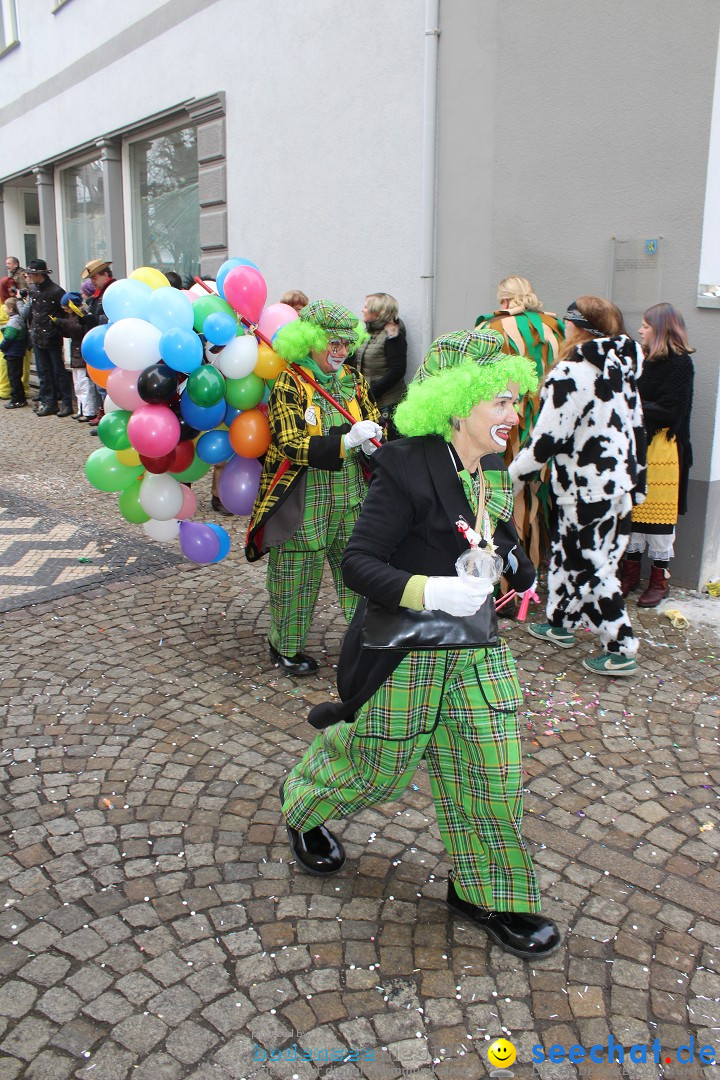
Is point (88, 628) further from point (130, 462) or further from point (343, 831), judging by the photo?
point (343, 831)

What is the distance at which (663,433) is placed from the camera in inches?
207

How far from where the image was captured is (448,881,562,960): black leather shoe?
8.53ft

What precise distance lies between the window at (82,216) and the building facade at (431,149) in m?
1.02

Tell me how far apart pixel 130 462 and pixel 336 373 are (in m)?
1.13

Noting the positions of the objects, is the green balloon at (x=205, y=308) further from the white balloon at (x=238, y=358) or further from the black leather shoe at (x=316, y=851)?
the black leather shoe at (x=316, y=851)

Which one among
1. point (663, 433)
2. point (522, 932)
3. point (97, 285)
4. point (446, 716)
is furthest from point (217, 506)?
point (522, 932)

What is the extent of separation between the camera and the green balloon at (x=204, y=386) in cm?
407

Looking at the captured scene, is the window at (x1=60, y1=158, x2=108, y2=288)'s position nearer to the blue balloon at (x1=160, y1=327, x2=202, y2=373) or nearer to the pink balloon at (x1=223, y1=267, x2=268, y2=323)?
the pink balloon at (x1=223, y1=267, x2=268, y2=323)

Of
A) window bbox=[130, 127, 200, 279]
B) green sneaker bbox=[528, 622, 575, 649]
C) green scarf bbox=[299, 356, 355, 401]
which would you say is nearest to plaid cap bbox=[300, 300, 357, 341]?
green scarf bbox=[299, 356, 355, 401]

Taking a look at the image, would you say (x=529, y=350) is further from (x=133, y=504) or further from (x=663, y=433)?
(x=133, y=504)

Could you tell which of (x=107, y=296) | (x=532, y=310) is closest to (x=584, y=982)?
(x=107, y=296)

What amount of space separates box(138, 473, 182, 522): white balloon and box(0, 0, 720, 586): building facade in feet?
10.5

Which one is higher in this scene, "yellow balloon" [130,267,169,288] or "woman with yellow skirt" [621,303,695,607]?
"yellow balloon" [130,267,169,288]

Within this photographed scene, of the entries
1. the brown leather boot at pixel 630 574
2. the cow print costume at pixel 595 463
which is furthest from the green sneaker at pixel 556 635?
the brown leather boot at pixel 630 574
